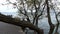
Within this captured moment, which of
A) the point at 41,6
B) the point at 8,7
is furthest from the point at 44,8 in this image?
the point at 8,7

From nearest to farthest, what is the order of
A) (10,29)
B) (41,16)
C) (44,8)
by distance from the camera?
(10,29) → (44,8) → (41,16)

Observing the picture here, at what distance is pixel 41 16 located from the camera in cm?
877

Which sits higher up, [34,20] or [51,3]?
[51,3]

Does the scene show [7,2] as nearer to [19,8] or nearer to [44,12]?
[19,8]

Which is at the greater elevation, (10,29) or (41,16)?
(10,29)

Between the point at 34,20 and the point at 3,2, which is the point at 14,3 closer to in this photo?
the point at 3,2

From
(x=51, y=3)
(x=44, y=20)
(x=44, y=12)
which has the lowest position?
(x=44, y=20)

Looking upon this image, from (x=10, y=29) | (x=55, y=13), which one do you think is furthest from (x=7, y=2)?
(x=10, y=29)

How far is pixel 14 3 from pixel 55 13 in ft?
7.35

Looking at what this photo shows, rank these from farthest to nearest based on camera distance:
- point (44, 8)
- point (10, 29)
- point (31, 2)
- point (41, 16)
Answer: point (41, 16)
point (44, 8)
point (31, 2)
point (10, 29)

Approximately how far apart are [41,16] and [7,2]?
2031 mm

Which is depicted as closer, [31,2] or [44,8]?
[31,2]

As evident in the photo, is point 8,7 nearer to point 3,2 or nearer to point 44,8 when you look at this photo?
point 3,2

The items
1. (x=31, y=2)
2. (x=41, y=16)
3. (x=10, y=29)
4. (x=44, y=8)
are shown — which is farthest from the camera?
(x=41, y=16)
